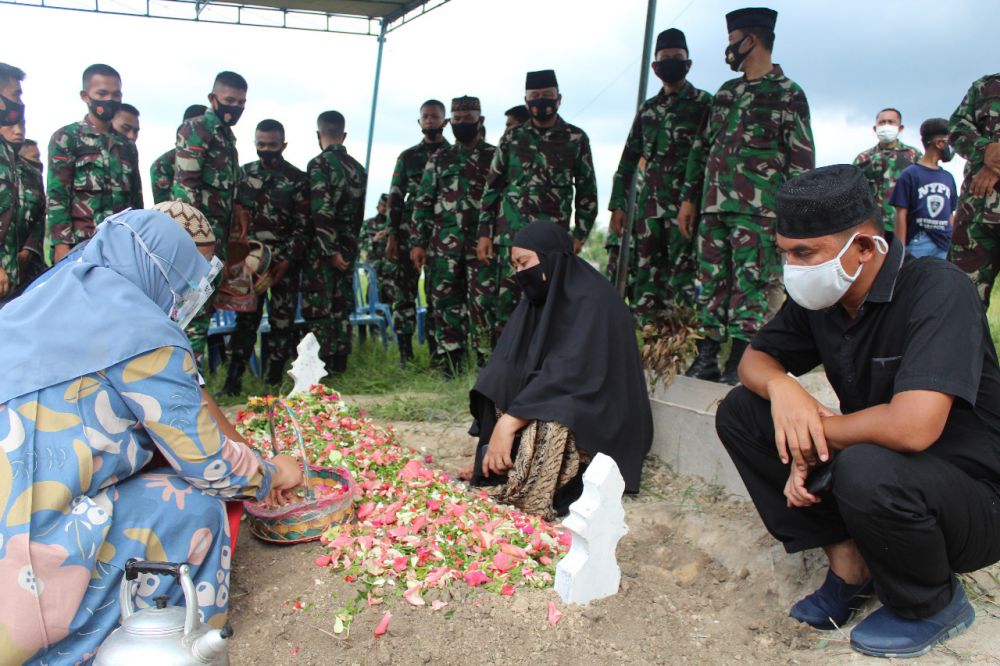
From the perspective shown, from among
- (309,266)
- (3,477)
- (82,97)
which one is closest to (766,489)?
(3,477)

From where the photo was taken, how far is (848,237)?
2260 millimetres

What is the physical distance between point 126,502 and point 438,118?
18.3 feet

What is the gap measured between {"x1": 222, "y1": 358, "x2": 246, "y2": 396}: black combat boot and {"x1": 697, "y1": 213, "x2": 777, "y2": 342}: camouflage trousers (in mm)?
3605

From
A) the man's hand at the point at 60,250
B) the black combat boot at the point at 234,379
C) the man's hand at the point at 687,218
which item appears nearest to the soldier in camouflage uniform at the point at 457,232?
the black combat boot at the point at 234,379

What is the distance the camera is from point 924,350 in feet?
6.93

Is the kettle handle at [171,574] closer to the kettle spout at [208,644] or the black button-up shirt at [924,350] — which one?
the kettle spout at [208,644]

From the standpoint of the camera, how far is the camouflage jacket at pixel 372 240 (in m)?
10.3

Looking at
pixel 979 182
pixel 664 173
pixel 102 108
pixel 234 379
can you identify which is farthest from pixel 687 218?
pixel 102 108

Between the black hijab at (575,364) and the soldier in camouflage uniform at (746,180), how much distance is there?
0.94m

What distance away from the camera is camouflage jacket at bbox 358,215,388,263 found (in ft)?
33.9

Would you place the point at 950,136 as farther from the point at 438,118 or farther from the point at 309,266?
the point at 309,266

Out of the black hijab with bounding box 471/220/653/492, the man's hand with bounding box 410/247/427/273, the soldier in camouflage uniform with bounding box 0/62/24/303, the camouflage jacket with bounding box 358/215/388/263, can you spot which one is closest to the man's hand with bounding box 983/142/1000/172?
the black hijab with bounding box 471/220/653/492

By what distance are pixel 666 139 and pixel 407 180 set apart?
2869 mm

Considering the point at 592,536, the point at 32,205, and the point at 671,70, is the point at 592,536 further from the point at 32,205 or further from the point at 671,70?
the point at 32,205
